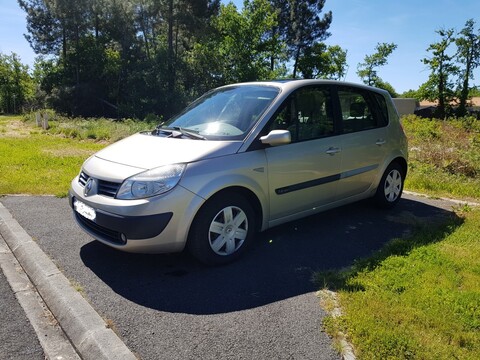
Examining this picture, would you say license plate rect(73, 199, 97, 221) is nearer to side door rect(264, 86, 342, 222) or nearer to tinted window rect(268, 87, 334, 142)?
side door rect(264, 86, 342, 222)

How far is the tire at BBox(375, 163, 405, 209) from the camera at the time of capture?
18.4ft

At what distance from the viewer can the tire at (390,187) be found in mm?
5613

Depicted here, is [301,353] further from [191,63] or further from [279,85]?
[191,63]

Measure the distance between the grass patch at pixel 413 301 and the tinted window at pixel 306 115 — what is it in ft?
4.94

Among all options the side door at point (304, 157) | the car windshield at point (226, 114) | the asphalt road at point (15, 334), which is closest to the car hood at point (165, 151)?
the car windshield at point (226, 114)

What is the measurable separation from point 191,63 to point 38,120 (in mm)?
21254

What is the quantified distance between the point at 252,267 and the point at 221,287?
19.7 inches

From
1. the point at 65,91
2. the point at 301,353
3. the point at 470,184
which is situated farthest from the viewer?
the point at 65,91

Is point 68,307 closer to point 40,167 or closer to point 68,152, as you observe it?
point 40,167

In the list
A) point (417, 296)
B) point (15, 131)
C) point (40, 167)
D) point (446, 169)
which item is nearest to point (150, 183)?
point (417, 296)

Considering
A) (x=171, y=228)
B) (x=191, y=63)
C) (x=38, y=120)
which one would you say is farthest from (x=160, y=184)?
(x=191, y=63)

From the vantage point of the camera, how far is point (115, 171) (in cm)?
362

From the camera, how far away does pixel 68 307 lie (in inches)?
119

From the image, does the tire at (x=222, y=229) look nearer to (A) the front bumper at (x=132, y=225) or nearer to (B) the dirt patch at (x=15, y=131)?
(A) the front bumper at (x=132, y=225)
